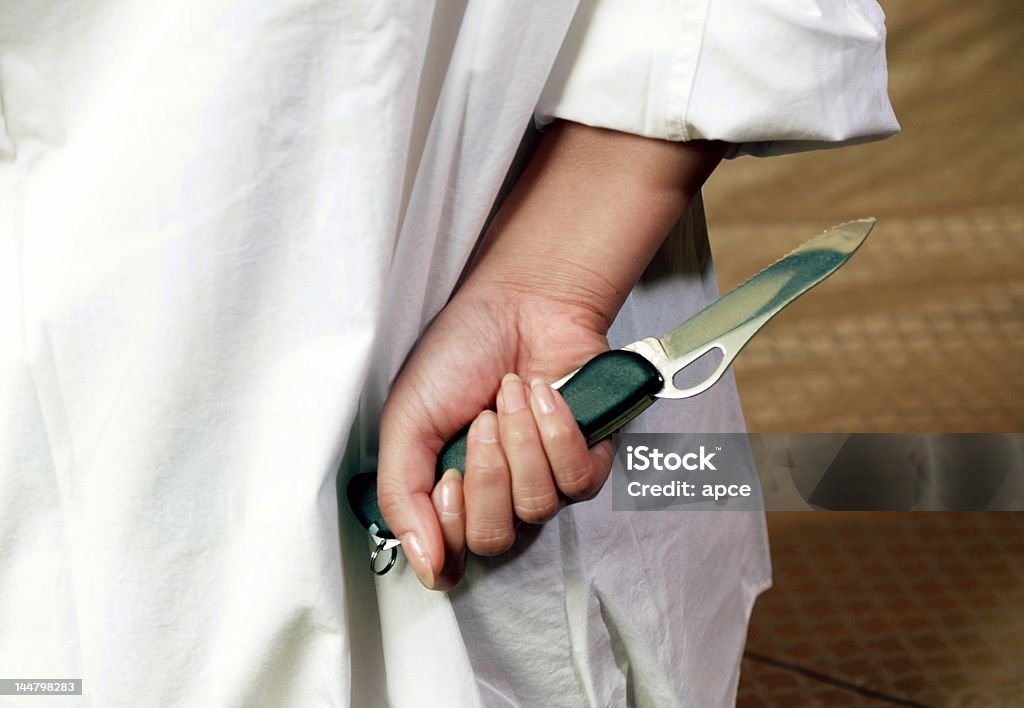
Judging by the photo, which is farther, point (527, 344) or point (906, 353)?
point (906, 353)

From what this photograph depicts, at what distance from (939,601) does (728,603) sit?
0.41 metres

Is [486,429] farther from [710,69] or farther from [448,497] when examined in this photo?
[710,69]

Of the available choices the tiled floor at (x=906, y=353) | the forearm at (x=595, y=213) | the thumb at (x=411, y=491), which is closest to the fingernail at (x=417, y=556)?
the thumb at (x=411, y=491)

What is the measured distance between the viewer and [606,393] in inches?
13.7

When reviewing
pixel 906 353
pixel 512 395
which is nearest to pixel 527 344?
pixel 512 395

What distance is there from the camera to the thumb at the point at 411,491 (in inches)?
13.5

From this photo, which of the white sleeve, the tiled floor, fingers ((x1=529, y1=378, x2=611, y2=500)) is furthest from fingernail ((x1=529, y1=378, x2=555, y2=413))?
the tiled floor

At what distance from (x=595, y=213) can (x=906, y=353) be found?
73 cm

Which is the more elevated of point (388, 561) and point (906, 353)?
point (388, 561)

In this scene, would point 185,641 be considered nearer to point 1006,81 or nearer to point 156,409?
point 156,409

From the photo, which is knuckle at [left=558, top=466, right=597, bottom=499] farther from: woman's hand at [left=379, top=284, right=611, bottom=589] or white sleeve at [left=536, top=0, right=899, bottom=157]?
white sleeve at [left=536, top=0, right=899, bottom=157]

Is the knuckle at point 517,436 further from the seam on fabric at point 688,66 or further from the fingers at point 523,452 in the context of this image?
the seam on fabric at point 688,66

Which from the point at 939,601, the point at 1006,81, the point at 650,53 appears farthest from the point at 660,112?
the point at 1006,81

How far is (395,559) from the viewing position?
0.37 metres
